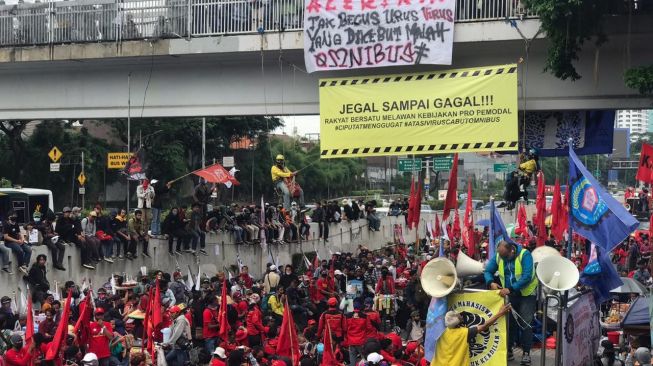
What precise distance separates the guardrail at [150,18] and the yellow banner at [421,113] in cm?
144

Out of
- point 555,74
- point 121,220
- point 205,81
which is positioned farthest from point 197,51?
point 555,74

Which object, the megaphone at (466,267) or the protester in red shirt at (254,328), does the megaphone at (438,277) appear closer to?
the megaphone at (466,267)

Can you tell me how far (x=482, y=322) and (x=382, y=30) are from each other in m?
9.44

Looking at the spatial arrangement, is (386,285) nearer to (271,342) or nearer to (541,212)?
(541,212)

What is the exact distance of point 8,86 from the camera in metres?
24.2

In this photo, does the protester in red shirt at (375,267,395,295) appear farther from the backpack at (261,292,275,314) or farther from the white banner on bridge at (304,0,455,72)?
the white banner on bridge at (304,0,455,72)

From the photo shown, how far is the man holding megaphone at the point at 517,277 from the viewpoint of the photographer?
10852 millimetres

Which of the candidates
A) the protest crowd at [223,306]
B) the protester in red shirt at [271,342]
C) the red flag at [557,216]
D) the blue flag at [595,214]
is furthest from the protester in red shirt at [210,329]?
the red flag at [557,216]

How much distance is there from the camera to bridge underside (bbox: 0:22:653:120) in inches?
712

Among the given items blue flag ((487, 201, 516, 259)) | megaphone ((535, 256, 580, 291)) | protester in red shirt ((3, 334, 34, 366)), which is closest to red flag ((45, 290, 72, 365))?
protester in red shirt ((3, 334, 34, 366))

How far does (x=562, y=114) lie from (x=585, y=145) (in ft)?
2.65

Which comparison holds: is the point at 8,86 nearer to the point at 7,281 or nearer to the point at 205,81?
the point at 205,81

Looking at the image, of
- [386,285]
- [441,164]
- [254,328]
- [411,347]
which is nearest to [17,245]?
[254,328]

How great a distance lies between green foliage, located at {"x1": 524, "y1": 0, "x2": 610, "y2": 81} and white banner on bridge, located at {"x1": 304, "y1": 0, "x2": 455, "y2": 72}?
70.8 inches
